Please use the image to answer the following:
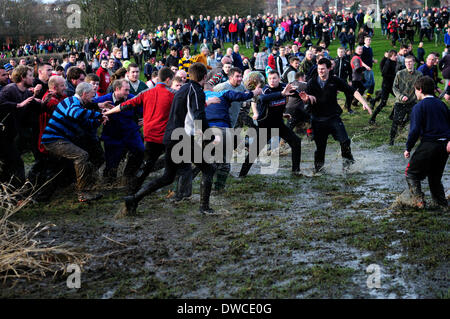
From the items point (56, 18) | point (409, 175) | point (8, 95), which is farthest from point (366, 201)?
point (56, 18)

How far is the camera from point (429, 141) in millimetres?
6398

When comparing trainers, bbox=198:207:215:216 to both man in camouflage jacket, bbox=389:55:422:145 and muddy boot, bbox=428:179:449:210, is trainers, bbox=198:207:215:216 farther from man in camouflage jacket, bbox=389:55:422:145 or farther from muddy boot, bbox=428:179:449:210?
man in camouflage jacket, bbox=389:55:422:145

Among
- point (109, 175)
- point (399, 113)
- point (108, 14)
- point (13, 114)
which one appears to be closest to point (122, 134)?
point (109, 175)

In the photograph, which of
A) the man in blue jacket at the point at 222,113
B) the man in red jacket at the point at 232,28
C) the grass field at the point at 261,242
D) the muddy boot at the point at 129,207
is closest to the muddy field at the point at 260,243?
the grass field at the point at 261,242

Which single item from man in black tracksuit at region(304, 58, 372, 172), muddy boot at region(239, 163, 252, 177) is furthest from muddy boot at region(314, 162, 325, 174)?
muddy boot at region(239, 163, 252, 177)

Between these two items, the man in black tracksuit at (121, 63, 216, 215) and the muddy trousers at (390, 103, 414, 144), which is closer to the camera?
the man in black tracksuit at (121, 63, 216, 215)

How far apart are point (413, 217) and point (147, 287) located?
3.43 metres

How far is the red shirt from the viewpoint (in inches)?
282

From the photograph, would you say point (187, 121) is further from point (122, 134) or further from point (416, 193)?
point (416, 193)

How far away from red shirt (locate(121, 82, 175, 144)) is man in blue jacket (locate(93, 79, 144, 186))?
0.82 m

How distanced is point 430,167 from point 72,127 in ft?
15.5

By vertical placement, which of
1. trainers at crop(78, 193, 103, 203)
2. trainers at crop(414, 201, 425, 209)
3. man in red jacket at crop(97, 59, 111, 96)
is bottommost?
trainers at crop(78, 193, 103, 203)

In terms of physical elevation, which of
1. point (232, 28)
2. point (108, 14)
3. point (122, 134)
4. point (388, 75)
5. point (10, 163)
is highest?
point (108, 14)
